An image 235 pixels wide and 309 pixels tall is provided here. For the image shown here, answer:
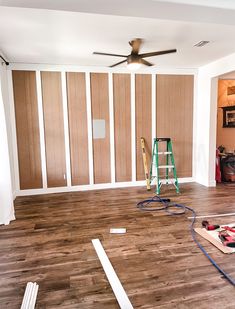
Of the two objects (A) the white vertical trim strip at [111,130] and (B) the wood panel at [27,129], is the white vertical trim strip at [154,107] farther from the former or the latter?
(B) the wood panel at [27,129]

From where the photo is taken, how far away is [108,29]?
117 inches

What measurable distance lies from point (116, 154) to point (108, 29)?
8.71 feet

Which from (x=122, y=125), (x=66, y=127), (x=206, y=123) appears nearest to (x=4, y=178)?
(x=66, y=127)

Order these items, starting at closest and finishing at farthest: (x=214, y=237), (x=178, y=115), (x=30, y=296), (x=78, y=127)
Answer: (x=30, y=296)
(x=214, y=237)
(x=78, y=127)
(x=178, y=115)

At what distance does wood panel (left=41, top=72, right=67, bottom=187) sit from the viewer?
184 inches

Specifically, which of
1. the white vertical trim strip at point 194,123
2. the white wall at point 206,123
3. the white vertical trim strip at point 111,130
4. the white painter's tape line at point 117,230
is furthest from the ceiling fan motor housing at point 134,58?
the white vertical trim strip at point 194,123

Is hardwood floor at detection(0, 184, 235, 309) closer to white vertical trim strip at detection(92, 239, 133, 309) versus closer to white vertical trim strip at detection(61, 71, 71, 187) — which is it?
white vertical trim strip at detection(92, 239, 133, 309)

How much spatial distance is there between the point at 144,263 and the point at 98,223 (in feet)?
3.65

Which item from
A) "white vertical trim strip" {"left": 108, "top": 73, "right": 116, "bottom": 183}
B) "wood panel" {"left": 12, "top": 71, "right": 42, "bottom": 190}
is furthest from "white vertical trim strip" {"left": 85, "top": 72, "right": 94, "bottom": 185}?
"wood panel" {"left": 12, "top": 71, "right": 42, "bottom": 190}

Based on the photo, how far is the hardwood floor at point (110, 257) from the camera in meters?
1.87

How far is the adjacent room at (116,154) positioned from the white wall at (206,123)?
3cm

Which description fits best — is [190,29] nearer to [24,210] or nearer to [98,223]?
[98,223]

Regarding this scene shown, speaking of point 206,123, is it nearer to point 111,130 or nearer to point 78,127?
→ point 111,130

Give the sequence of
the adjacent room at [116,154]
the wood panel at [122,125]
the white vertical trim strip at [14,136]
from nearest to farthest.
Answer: the adjacent room at [116,154] → the white vertical trim strip at [14,136] → the wood panel at [122,125]
